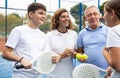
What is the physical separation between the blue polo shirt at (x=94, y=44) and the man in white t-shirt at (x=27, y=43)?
54 centimetres

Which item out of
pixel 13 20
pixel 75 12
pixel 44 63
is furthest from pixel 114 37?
pixel 75 12

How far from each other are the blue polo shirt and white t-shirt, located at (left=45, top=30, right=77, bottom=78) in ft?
0.50

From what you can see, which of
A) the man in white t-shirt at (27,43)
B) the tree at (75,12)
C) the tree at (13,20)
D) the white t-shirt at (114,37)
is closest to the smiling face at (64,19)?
the man in white t-shirt at (27,43)

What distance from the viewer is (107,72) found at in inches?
107

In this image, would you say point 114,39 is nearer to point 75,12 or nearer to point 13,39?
point 13,39

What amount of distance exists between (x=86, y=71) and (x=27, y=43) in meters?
0.75

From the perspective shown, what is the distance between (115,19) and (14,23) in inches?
394

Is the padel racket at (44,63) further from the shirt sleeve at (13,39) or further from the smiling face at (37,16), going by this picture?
the smiling face at (37,16)

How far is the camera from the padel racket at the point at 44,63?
106 inches

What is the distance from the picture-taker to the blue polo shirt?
3.08 m

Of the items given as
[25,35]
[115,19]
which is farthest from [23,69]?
[115,19]

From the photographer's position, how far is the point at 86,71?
8.62ft

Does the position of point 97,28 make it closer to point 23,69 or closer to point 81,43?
point 81,43

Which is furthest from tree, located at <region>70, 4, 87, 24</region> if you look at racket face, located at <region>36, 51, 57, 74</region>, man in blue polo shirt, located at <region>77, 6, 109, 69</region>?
racket face, located at <region>36, 51, 57, 74</region>
